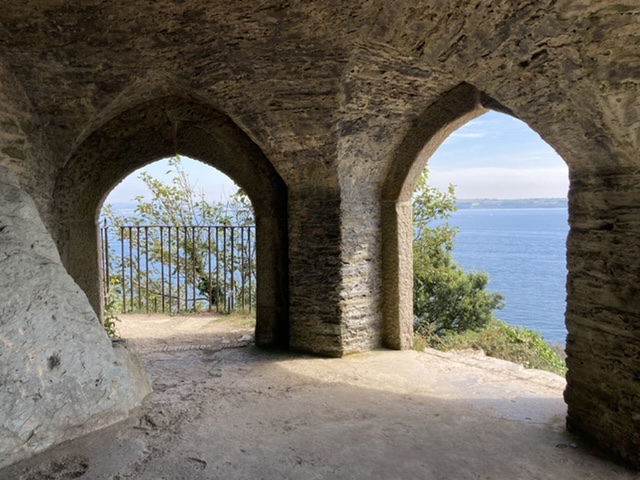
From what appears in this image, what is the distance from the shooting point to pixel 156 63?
3.89 m

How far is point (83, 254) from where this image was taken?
196 inches

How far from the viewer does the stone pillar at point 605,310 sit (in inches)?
102

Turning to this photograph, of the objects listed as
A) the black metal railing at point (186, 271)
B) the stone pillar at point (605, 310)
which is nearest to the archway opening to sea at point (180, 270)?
the black metal railing at point (186, 271)

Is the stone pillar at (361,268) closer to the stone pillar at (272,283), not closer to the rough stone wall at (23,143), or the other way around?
the stone pillar at (272,283)

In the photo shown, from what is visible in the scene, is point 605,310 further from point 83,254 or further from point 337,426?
point 83,254

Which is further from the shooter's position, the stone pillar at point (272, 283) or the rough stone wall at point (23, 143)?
the stone pillar at point (272, 283)

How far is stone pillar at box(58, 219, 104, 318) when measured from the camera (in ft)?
15.9

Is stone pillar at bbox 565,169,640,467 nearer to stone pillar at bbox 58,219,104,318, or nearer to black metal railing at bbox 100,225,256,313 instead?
stone pillar at bbox 58,219,104,318

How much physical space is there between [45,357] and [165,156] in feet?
10.5

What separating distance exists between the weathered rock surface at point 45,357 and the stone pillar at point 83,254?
204cm

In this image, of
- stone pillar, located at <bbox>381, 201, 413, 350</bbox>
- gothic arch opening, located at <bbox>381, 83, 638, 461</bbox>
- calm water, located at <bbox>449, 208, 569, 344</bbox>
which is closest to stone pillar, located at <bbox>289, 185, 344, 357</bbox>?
stone pillar, located at <bbox>381, 201, 413, 350</bbox>

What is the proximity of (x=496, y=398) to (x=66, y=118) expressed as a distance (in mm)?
4356

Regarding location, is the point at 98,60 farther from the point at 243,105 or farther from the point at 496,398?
the point at 496,398

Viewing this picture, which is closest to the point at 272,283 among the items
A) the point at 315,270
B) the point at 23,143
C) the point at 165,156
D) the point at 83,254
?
the point at 315,270
